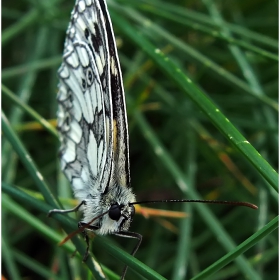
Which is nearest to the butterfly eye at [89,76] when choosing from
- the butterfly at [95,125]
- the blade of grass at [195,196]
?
the butterfly at [95,125]

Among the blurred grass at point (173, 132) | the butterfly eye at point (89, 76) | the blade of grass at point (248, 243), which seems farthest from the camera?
the blurred grass at point (173, 132)

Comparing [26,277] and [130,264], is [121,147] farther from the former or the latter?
[26,277]

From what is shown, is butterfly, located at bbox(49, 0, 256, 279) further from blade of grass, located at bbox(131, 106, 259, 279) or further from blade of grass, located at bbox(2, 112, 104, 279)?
blade of grass, located at bbox(131, 106, 259, 279)

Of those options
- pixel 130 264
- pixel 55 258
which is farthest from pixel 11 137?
pixel 55 258

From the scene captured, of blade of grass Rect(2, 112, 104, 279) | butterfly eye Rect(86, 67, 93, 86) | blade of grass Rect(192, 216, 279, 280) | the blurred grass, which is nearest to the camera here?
blade of grass Rect(192, 216, 279, 280)

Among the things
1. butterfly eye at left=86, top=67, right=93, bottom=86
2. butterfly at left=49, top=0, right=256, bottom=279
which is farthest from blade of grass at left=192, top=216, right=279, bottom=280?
butterfly eye at left=86, top=67, right=93, bottom=86

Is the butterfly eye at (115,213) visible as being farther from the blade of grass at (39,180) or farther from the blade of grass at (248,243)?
the blade of grass at (248,243)

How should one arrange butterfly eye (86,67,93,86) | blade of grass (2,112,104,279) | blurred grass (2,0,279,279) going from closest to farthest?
blade of grass (2,112,104,279) < butterfly eye (86,67,93,86) < blurred grass (2,0,279,279)

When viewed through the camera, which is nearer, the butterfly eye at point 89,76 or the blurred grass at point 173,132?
the butterfly eye at point 89,76
